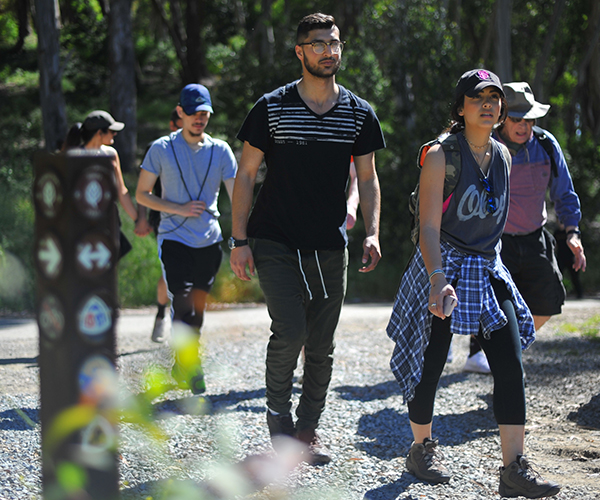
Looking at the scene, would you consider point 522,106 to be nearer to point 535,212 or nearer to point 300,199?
point 535,212

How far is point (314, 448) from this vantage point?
4062 mm

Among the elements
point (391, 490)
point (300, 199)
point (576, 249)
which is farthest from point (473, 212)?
point (576, 249)

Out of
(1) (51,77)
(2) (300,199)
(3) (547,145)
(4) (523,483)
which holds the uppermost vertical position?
(1) (51,77)

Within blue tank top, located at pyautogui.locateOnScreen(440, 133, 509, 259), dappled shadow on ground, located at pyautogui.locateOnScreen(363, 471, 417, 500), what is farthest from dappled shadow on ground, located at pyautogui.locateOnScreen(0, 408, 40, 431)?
blue tank top, located at pyautogui.locateOnScreen(440, 133, 509, 259)

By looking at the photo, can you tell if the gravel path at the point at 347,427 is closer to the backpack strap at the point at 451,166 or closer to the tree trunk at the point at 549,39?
the backpack strap at the point at 451,166

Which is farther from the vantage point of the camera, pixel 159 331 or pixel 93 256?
pixel 159 331

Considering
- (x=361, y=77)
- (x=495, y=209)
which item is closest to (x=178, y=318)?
(x=495, y=209)

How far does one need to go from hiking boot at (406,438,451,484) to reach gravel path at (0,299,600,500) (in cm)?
6

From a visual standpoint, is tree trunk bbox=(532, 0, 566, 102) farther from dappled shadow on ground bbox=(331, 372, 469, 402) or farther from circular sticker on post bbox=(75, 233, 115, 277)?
circular sticker on post bbox=(75, 233, 115, 277)

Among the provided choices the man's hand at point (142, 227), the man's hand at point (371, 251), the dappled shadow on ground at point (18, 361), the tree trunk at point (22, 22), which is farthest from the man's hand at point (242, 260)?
the tree trunk at point (22, 22)

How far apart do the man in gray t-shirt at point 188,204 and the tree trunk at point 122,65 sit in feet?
38.4

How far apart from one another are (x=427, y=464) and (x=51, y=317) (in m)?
2.36

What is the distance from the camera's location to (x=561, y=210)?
5.15m

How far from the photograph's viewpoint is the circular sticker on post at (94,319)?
2.02 m
